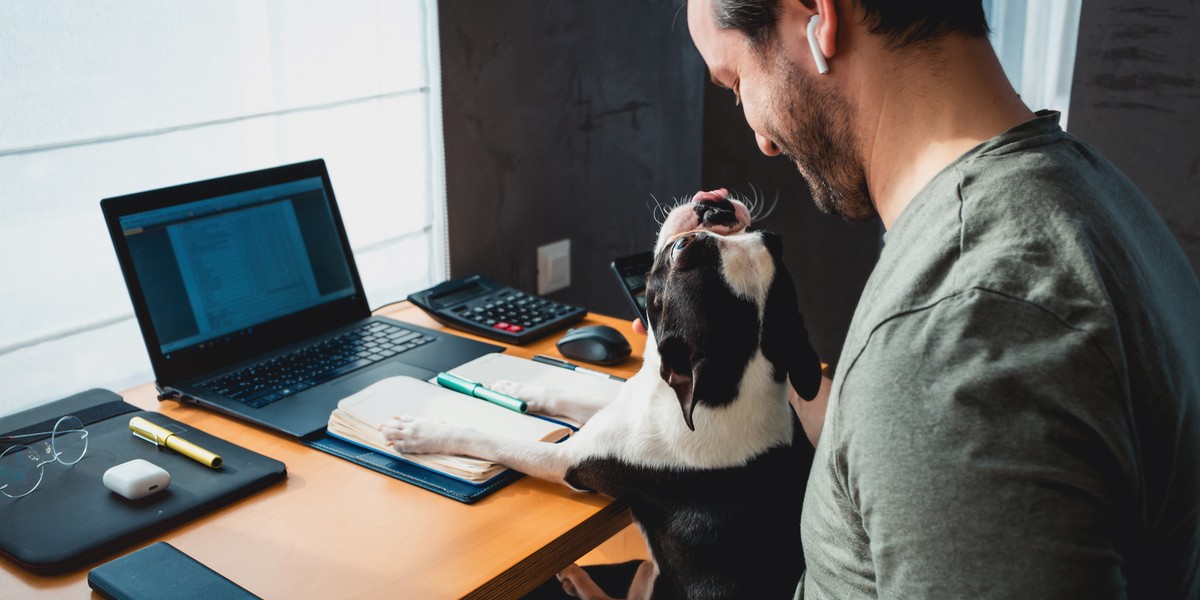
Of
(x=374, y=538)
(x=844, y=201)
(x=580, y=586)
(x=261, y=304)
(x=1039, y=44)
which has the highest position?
(x=1039, y=44)

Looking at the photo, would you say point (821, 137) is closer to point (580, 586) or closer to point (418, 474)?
point (418, 474)

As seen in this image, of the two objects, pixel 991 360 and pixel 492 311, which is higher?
pixel 991 360

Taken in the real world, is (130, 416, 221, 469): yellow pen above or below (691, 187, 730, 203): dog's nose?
below

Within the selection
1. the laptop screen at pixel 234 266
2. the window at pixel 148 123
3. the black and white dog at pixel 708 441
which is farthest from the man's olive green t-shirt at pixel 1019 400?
the window at pixel 148 123

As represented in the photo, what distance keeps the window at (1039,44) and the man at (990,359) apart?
53.4 inches


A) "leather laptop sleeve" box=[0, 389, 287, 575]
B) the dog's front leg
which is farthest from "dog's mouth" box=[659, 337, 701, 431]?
"leather laptop sleeve" box=[0, 389, 287, 575]

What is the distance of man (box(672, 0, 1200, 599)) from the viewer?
0.66 m

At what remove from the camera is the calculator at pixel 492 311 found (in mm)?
1647

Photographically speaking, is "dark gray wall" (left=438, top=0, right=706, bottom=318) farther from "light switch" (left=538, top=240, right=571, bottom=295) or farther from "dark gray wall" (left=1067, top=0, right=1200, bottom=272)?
"dark gray wall" (left=1067, top=0, right=1200, bottom=272)

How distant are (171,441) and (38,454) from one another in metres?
0.16

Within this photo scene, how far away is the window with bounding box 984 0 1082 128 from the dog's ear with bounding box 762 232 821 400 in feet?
3.96

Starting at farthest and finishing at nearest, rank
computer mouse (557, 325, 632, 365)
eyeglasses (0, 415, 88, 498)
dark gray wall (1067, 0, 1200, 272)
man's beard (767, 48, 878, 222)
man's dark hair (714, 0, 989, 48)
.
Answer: dark gray wall (1067, 0, 1200, 272) → computer mouse (557, 325, 632, 365) → eyeglasses (0, 415, 88, 498) → man's beard (767, 48, 878, 222) → man's dark hair (714, 0, 989, 48)

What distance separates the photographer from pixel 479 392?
4.41 ft

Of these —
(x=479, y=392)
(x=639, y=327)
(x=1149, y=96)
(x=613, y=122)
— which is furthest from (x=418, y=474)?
(x=1149, y=96)
